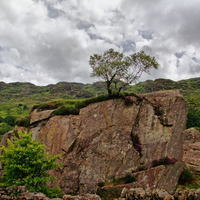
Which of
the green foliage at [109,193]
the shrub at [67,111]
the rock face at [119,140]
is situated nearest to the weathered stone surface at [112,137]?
the rock face at [119,140]

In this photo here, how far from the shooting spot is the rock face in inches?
923

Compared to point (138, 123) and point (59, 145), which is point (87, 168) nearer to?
point (59, 145)

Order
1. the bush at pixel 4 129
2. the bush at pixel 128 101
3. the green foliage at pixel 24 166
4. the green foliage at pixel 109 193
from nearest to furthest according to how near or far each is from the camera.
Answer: the green foliage at pixel 24 166, the green foliage at pixel 109 193, the bush at pixel 128 101, the bush at pixel 4 129

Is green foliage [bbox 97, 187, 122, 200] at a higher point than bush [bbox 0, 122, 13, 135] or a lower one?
higher

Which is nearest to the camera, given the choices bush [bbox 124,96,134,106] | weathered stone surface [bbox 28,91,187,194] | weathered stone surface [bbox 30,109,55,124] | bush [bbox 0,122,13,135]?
weathered stone surface [bbox 28,91,187,194]

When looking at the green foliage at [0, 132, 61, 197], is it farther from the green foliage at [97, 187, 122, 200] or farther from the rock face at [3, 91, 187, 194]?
the green foliage at [97, 187, 122, 200]

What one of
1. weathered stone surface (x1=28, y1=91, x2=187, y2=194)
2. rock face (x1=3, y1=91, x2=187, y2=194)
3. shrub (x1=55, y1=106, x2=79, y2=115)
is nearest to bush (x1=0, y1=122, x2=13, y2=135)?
rock face (x1=3, y1=91, x2=187, y2=194)

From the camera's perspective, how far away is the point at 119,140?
25.9 metres

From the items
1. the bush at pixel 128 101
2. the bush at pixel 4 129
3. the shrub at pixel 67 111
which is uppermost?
the bush at pixel 128 101

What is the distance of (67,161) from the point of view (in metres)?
24.6

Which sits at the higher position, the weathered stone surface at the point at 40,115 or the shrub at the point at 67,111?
the shrub at the point at 67,111

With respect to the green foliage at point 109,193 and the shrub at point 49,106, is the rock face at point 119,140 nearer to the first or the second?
the green foliage at point 109,193

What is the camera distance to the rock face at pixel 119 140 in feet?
76.9

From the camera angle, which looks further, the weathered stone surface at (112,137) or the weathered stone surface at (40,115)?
the weathered stone surface at (40,115)
